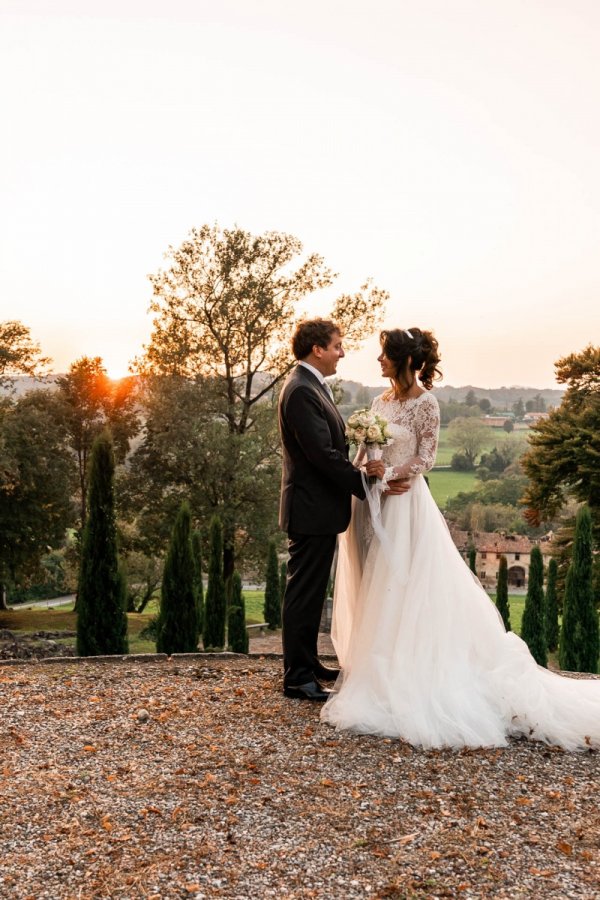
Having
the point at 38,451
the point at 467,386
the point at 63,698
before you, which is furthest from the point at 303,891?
the point at 467,386

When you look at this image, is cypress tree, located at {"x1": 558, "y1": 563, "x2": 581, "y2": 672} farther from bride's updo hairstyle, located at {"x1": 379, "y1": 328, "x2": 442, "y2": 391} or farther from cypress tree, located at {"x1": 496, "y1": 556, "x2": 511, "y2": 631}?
bride's updo hairstyle, located at {"x1": 379, "y1": 328, "x2": 442, "y2": 391}

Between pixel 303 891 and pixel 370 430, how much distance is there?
2.84m

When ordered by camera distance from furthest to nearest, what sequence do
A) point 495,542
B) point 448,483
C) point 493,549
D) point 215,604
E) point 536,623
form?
point 448,483 < point 495,542 < point 493,549 < point 536,623 < point 215,604

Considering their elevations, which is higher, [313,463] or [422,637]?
[313,463]

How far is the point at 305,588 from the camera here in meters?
5.43

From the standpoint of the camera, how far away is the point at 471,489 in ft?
171

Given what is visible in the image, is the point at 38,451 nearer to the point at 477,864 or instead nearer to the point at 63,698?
the point at 63,698

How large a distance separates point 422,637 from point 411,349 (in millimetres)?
1919

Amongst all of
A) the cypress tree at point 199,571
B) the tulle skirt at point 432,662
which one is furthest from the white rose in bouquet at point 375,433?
the cypress tree at point 199,571

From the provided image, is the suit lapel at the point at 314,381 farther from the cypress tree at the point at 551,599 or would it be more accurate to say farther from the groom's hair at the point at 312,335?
the cypress tree at the point at 551,599

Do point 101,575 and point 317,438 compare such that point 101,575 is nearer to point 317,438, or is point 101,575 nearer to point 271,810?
point 317,438

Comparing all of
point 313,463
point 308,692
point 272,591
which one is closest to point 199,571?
point 308,692

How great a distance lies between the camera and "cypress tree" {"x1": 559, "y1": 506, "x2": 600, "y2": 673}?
14.6m

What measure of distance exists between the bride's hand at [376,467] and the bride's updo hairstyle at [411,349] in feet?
1.98
